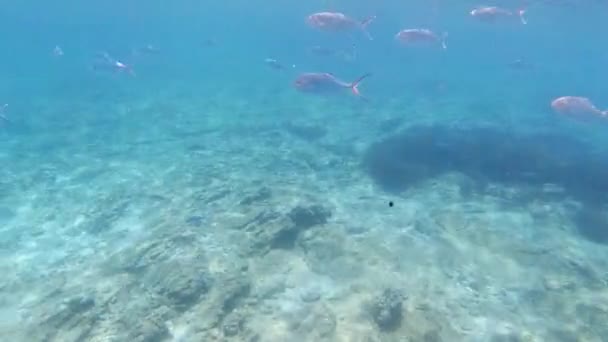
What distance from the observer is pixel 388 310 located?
7234mm

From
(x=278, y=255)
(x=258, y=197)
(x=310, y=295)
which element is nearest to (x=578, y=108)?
(x=258, y=197)

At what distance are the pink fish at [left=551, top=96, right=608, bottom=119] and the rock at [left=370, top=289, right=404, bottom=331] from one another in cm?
878

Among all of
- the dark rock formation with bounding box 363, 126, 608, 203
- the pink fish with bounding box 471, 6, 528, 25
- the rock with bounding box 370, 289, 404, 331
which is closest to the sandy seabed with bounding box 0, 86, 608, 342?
the rock with bounding box 370, 289, 404, 331

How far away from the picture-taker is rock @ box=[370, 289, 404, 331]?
706 centimetres

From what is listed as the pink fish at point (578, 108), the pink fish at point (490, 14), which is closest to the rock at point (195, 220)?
the pink fish at point (578, 108)

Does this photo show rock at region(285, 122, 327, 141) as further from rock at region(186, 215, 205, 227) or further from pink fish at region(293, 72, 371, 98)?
rock at region(186, 215, 205, 227)

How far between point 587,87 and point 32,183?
45.7m

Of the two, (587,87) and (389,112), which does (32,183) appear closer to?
(389,112)

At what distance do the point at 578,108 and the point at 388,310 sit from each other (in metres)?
9.48

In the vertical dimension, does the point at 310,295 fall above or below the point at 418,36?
below

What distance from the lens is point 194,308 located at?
753 cm

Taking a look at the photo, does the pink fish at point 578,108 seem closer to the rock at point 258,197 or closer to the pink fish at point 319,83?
the pink fish at point 319,83

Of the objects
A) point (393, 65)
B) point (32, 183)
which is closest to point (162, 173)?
point (32, 183)

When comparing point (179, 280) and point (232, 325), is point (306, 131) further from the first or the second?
point (232, 325)
